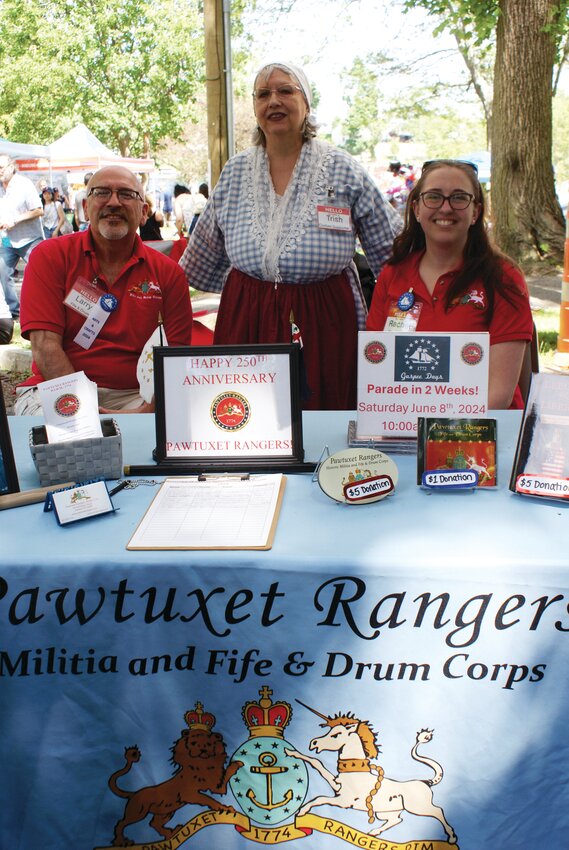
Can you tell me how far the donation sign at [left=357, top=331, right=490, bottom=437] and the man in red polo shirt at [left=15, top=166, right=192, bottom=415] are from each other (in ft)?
3.15

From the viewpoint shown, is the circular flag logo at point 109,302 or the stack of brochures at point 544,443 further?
the circular flag logo at point 109,302

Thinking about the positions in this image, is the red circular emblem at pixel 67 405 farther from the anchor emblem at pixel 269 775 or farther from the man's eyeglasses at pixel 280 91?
the man's eyeglasses at pixel 280 91

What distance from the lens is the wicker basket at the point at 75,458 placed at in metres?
1.60

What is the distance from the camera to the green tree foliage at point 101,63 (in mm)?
25625

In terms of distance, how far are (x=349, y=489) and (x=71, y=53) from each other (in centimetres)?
2849

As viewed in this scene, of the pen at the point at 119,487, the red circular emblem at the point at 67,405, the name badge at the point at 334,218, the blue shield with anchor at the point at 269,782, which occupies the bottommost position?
the blue shield with anchor at the point at 269,782

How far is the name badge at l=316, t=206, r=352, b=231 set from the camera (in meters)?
2.65

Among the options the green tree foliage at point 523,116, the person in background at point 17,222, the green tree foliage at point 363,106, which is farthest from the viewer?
the green tree foliage at point 363,106

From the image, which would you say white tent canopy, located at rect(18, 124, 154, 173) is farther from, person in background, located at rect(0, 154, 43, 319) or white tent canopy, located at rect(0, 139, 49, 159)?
person in background, located at rect(0, 154, 43, 319)

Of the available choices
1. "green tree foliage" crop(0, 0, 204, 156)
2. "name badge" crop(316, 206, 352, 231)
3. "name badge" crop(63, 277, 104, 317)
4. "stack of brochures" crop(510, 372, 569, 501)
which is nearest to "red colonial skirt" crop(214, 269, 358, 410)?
"name badge" crop(316, 206, 352, 231)

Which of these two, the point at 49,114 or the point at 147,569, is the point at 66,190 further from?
the point at 147,569

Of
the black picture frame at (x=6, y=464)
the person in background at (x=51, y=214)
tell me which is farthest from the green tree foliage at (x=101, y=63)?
the black picture frame at (x=6, y=464)

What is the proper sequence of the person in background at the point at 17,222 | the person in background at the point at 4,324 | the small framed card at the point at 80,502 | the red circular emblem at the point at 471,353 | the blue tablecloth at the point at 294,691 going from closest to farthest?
1. the blue tablecloth at the point at 294,691
2. the small framed card at the point at 80,502
3. the red circular emblem at the point at 471,353
4. the person in background at the point at 4,324
5. the person in background at the point at 17,222

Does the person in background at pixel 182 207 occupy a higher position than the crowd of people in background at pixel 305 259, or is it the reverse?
the crowd of people in background at pixel 305 259
